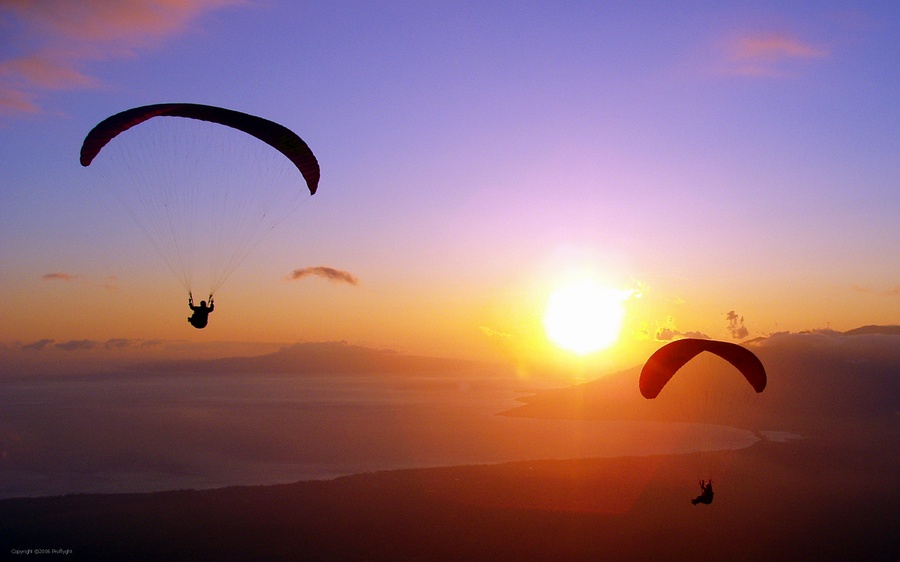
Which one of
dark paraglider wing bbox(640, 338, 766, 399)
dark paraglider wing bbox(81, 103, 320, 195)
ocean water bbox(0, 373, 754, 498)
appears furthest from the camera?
ocean water bbox(0, 373, 754, 498)

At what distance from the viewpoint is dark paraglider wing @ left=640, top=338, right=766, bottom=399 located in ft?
92.7

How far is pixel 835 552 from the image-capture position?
55.3 meters

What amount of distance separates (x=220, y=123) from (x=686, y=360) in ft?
69.8

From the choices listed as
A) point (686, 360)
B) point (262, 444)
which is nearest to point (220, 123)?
point (686, 360)

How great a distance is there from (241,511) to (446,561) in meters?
21.0

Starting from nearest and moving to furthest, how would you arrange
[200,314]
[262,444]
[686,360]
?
1. [200,314]
2. [686,360]
3. [262,444]

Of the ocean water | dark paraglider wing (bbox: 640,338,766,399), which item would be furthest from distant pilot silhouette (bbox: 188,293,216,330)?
the ocean water

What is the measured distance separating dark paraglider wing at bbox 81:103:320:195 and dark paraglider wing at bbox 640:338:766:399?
17444 millimetres

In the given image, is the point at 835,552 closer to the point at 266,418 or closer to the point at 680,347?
the point at 680,347

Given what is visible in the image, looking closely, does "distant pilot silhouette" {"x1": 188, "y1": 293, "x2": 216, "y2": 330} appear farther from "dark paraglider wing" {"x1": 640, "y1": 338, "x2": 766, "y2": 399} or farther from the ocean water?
the ocean water

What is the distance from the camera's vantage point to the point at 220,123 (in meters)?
23.1

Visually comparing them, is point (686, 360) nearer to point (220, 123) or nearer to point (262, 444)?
point (220, 123)

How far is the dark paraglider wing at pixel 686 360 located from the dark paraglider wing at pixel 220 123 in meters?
17.4

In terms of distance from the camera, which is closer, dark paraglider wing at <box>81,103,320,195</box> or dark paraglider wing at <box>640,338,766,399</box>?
dark paraglider wing at <box>81,103,320,195</box>
